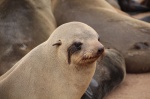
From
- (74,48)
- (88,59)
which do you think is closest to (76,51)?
(74,48)

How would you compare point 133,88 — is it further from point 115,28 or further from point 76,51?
point 76,51

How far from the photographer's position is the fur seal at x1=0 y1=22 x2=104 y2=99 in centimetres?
390

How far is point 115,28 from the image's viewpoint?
677 cm

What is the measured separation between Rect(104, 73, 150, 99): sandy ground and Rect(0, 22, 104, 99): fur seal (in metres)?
1.65

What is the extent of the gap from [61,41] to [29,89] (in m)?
0.57

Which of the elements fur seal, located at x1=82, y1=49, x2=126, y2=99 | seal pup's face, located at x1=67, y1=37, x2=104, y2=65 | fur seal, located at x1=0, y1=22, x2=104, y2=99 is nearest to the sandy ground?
fur seal, located at x1=82, y1=49, x2=126, y2=99

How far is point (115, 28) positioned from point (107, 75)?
4.01ft

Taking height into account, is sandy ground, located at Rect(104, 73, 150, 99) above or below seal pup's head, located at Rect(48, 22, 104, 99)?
below

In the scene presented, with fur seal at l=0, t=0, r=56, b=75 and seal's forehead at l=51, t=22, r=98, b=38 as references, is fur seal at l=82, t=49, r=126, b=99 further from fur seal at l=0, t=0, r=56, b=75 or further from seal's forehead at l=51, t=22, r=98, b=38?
seal's forehead at l=51, t=22, r=98, b=38

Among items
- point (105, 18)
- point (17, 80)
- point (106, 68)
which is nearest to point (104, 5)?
point (105, 18)

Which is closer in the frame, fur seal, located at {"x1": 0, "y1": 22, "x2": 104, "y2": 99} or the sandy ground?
fur seal, located at {"x1": 0, "y1": 22, "x2": 104, "y2": 99}

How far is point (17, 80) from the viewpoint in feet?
13.8

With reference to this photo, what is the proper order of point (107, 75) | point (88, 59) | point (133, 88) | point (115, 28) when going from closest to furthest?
point (88, 59) → point (107, 75) → point (133, 88) → point (115, 28)

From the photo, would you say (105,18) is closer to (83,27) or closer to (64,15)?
(64,15)
